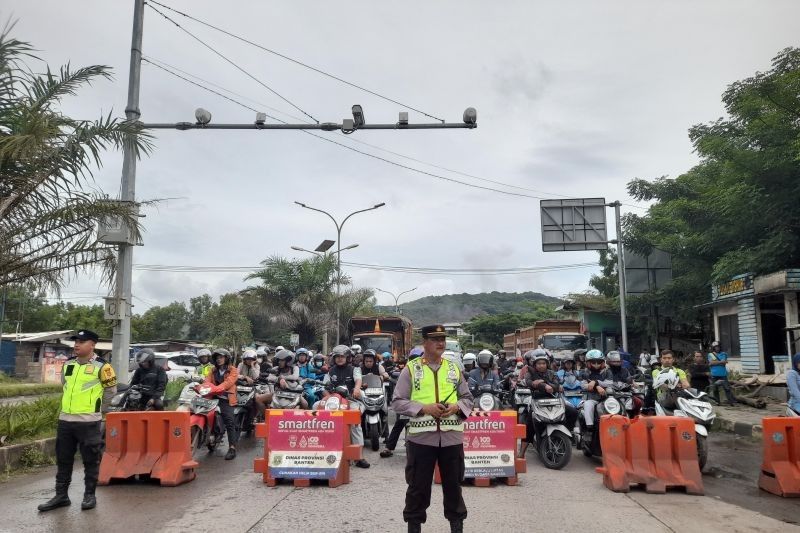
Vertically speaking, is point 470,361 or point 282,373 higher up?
point 470,361

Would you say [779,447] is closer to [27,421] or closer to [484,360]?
[484,360]

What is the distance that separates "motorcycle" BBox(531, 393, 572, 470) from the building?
11283 mm

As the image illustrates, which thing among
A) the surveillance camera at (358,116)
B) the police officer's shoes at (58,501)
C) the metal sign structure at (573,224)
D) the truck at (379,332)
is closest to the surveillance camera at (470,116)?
the surveillance camera at (358,116)

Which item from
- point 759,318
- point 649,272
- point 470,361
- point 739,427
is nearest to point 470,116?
point 470,361

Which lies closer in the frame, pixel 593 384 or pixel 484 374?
pixel 593 384

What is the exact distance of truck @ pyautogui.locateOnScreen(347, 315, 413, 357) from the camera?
77.7 ft

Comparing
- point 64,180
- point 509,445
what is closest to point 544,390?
point 509,445

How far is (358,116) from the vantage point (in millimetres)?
11305

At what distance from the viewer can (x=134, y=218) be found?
933 cm

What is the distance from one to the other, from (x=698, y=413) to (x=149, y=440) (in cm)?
698

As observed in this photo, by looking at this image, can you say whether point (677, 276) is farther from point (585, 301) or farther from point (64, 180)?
point (64, 180)

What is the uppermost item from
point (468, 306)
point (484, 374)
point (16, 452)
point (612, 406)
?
point (468, 306)

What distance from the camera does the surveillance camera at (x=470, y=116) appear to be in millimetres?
11195

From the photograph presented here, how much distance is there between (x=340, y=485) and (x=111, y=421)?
2922 millimetres
